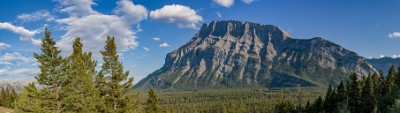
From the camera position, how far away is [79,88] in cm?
3306

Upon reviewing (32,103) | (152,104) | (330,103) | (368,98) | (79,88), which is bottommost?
(330,103)

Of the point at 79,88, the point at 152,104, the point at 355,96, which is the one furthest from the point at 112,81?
the point at 355,96

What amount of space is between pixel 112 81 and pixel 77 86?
3.51 m

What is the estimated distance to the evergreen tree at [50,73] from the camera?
29.6 meters

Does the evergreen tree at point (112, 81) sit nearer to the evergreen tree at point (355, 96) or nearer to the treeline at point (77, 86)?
the treeline at point (77, 86)

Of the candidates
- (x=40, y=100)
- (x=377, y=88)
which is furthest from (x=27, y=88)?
(x=377, y=88)

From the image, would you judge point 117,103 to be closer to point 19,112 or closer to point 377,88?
point 19,112

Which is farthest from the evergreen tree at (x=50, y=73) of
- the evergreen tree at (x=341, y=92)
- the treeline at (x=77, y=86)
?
the evergreen tree at (x=341, y=92)

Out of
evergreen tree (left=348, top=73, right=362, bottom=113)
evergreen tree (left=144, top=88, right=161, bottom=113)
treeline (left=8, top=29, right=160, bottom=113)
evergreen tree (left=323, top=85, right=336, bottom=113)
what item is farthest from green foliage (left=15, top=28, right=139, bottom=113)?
evergreen tree (left=323, top=85, right=336, bottom=113)

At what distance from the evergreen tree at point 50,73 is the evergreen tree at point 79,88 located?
710mm

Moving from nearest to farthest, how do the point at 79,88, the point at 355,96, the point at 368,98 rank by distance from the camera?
the point at 79,88, the point at 368,98, the point at 355,96

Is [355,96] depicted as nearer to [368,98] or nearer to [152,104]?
[368,98]

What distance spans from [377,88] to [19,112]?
7025 centimetres

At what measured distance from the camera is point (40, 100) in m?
30.0
